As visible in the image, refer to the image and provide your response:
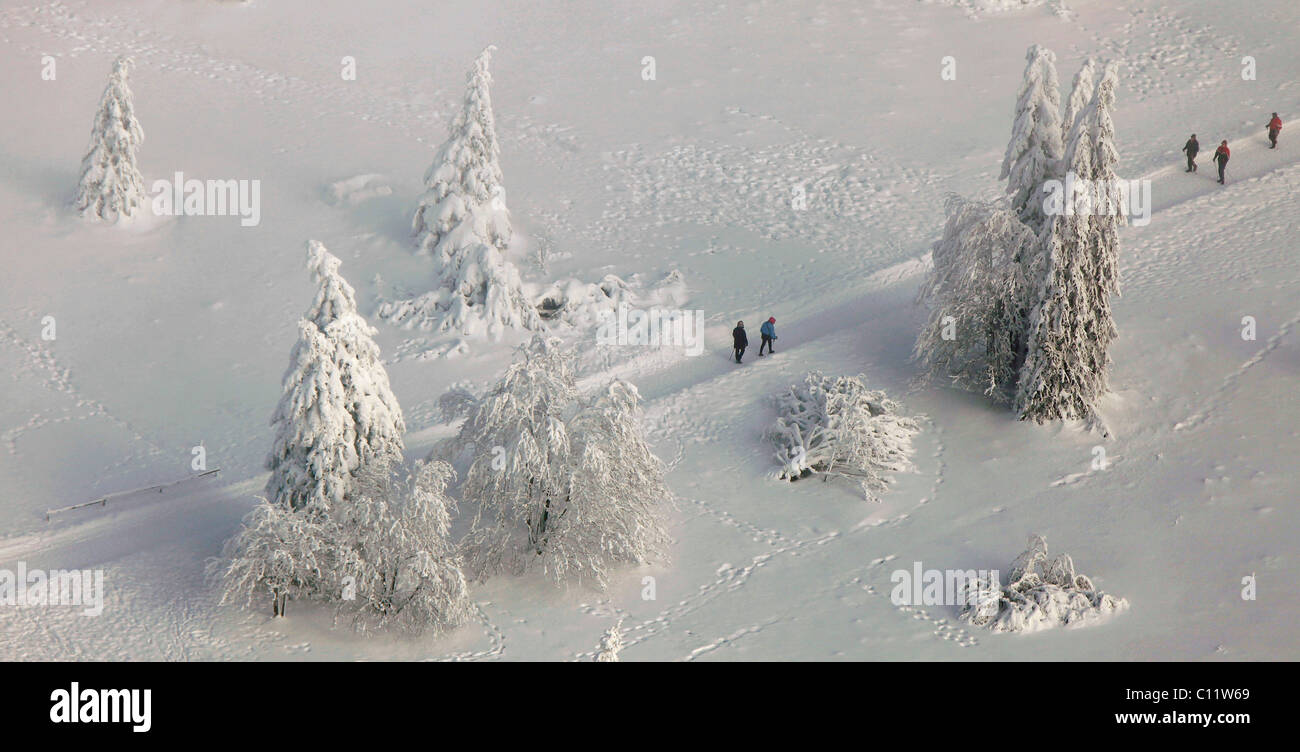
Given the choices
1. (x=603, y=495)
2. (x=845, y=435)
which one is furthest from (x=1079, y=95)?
(x=603, y=495)

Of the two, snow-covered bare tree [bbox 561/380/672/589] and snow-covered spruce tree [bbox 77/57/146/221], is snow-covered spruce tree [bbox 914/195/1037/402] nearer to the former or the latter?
snow-covered bare tree [bbox 561/380/672/589]

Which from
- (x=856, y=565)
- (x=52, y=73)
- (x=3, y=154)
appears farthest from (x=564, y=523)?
(x=52, y=73)

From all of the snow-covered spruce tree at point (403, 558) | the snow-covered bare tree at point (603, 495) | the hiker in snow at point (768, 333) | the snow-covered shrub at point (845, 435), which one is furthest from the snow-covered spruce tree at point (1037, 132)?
the snow-covered spruce tree at point (403, 558)

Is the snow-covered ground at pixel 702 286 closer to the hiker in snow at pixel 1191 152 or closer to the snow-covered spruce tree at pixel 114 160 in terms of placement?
the hiker in snow at pixel 1191 152

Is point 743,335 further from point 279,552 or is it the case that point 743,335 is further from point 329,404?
point 279,552

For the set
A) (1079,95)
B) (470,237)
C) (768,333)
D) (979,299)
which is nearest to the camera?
(1079,95)
